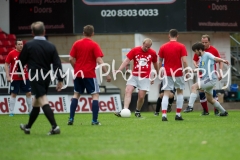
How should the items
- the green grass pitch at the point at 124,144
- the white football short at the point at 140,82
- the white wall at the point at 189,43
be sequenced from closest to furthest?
the green grass pitch at the point at 124,144
the white football short at the point at 140,82
the white wall at the point at 189,43

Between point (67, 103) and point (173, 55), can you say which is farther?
point (67, 103)

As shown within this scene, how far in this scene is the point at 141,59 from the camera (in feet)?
62.8

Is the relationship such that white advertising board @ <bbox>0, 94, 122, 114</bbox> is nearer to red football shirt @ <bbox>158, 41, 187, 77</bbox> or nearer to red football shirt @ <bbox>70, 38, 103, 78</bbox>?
red football shirt @ <bbox>158, 41, 187, 77</bbox>

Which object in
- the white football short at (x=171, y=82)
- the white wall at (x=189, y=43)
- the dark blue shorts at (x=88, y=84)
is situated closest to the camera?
the dark blue shorts at (x=88, y=84)

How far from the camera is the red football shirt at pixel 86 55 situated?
15336 millimetres

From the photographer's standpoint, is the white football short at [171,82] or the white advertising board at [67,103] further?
the white advertising board at [67,103]

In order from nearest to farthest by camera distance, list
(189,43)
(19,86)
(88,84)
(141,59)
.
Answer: (88,84) < (141,59) < (19,86) < (189,43)

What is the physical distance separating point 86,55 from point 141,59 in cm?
394

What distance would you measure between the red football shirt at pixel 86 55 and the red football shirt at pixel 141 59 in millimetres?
3622

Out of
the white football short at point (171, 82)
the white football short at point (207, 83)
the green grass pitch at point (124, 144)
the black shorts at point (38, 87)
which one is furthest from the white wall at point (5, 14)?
the black shorts at point (38, 87)

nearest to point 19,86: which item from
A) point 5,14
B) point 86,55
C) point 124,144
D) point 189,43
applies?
point 86,55

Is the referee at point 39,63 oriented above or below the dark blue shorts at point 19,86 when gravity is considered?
above

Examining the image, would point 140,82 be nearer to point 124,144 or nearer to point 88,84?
point 88,84

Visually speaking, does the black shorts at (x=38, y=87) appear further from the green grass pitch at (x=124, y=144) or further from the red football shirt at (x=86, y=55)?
the red football shirt at (x=86, y=55)
